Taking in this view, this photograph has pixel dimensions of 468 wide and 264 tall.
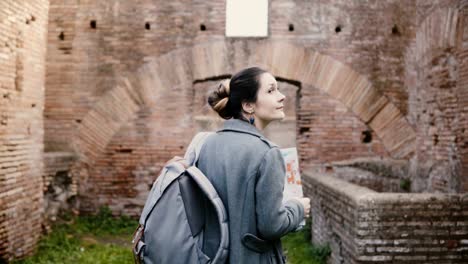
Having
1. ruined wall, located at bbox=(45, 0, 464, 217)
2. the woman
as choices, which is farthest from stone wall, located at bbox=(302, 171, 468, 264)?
ruined wall, located at bbox=(45, 0, 464, 217)

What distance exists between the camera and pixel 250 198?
180cm

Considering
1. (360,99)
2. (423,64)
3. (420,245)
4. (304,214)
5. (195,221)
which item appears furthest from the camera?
(360,99)

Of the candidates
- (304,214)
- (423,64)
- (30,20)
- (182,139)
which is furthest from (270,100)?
(182,139)

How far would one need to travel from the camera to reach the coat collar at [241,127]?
1.95 meters

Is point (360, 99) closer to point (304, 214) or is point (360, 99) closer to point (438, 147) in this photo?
point (438, 147)

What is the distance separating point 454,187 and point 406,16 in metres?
4.27

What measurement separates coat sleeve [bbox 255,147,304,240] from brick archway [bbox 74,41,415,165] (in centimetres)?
643

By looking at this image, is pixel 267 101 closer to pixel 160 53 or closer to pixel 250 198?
pixel 250 198

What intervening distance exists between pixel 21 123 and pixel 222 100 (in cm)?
452

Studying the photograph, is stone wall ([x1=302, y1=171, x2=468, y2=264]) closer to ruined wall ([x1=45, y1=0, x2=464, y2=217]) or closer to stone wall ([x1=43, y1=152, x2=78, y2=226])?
ruined wall ([x1=45, y1=0, x2=464, y2=217])

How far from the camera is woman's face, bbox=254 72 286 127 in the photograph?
78.5 inches

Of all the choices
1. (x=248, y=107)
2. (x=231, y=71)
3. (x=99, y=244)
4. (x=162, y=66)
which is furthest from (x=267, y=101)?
(x=162, y=66)

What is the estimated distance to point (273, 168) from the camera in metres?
1.80

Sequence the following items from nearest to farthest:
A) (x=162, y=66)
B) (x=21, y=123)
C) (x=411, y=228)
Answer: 1. (x=411, y=228)
2. (x=21, y=123)
3. (x=162, y=66)
